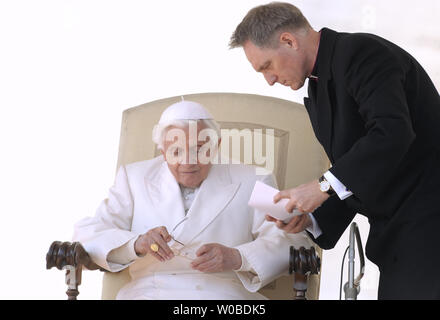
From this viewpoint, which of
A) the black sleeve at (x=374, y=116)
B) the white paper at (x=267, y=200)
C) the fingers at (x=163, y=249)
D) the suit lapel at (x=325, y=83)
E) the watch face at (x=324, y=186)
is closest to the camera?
the black sleeve at (x=374, y=116)

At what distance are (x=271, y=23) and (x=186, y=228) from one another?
1.27 metres

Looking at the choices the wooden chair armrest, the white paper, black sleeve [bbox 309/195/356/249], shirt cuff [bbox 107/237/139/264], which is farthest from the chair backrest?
the white paper

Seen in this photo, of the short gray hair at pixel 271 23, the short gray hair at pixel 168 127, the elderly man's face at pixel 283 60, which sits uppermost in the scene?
the short gray hair at pixel 271 23

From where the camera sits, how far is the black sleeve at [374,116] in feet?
7.00

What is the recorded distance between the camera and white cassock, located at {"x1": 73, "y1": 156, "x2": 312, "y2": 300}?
3.12 meters

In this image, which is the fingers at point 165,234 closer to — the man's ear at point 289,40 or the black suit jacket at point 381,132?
the black suit jacket at point 381,132

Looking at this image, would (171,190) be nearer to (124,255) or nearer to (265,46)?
(124,255)

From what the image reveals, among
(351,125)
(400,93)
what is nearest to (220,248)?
(351,125)

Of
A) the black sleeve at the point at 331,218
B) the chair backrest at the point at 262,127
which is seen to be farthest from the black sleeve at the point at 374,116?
the chair backrest at the point at 262,127

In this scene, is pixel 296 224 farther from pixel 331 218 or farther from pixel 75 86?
pixel 75 86

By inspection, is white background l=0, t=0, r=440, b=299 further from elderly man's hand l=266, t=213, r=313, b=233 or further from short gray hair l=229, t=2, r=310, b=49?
short gray hair l=229, t=2, r=310, b=49

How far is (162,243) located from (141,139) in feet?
3.05

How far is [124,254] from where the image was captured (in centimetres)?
314

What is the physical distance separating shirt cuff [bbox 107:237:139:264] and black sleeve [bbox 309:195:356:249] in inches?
33.6
